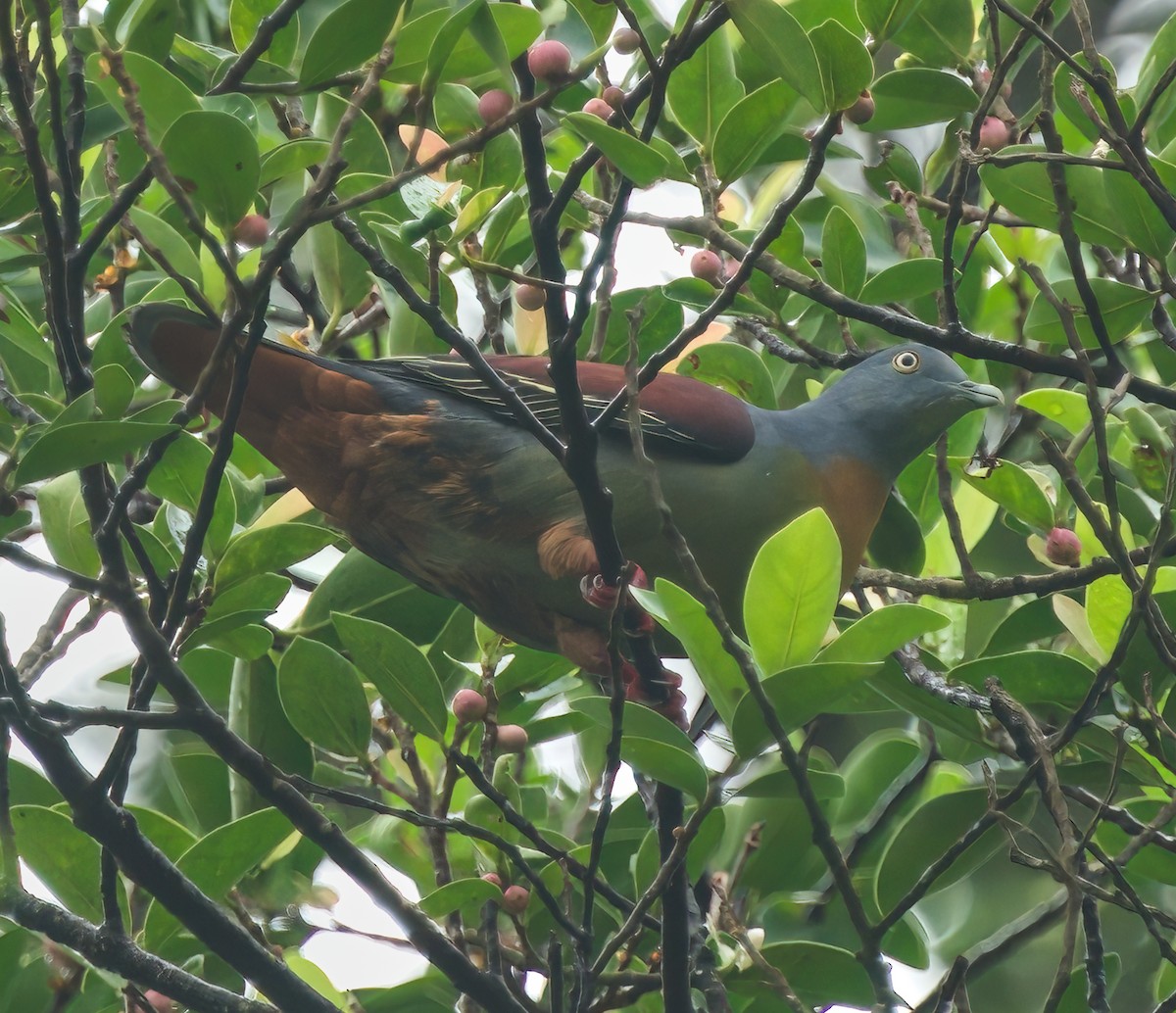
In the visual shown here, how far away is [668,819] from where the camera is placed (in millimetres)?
2504

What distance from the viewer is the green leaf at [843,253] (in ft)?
9.82

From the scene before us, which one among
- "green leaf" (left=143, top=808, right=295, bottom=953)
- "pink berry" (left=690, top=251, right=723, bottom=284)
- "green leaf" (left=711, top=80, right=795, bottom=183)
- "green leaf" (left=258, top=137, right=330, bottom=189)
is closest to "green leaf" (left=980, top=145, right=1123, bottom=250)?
"green leaf" (left=711, top=80, right=795, bottom=183)

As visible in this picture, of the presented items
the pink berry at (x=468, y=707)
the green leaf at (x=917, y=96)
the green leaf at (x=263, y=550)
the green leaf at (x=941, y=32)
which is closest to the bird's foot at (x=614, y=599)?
the pink berry at (x=468, y=707)

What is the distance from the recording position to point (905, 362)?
3.38 meters

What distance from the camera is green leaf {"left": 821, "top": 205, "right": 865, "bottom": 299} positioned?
299 centimetres

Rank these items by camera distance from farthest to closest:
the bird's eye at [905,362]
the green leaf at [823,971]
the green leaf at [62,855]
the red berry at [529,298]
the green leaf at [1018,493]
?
the bird's eye at [905,362], the red berry at [529,298], the green leaf at [1018,493], the green leaf at [823,971], the green leaf at [62,855]

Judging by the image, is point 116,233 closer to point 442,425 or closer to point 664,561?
point 442,425

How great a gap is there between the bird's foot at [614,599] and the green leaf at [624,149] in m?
0.77

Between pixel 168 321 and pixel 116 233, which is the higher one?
pixel 116 233

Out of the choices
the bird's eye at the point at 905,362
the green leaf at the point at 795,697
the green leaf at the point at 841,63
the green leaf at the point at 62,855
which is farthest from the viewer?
the bird's eye at the point at 905,362

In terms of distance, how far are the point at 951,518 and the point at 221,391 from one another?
1.51m

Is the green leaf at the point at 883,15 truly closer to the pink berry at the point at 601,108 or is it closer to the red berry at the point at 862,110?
the red berry at the point at 862,110

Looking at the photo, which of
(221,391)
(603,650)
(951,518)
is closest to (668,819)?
(603,650)

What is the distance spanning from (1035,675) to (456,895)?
44.9 inches
